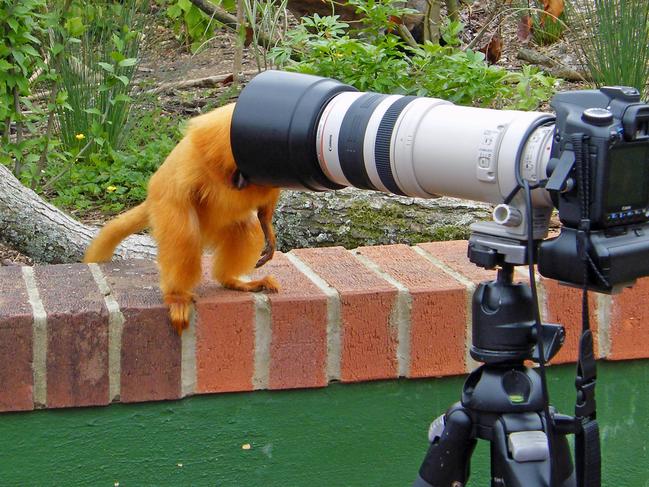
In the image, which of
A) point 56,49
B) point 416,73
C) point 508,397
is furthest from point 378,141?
point 56,49

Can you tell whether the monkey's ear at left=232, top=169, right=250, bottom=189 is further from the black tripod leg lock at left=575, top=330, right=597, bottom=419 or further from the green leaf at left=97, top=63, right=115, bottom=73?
the green leaf at left=97, top=63, right=115, bottom=73

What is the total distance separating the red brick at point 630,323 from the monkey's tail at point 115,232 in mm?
1335

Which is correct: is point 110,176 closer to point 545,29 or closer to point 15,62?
point 15,62

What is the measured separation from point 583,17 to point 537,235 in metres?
3.90

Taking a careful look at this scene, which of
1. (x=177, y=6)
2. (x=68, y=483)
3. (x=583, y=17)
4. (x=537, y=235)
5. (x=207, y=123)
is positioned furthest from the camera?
(x=177, y=6)

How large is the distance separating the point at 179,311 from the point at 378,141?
2.33 feet

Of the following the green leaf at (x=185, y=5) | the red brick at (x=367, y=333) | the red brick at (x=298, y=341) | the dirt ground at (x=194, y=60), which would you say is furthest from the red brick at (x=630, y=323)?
the green leaf at (x=185, y=5)

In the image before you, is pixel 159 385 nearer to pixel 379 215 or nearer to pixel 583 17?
pixel 379 215

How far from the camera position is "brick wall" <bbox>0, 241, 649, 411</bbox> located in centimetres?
218

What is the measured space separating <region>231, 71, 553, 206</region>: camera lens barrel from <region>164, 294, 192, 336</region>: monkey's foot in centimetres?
38

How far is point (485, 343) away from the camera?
5.43 ft

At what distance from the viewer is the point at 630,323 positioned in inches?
99.7

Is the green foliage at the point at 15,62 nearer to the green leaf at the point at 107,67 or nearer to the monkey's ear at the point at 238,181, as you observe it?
the green leaf at the point at 107,67

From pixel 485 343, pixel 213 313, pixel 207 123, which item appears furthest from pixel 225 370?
pixel 485 343
